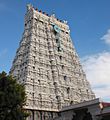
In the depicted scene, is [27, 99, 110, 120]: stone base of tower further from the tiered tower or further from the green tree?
the tiered tower

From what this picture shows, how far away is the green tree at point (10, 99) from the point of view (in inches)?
1592

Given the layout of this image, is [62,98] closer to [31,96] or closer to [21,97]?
[31,96]

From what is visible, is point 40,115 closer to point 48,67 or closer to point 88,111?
point 48,67

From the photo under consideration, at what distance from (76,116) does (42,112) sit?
21.0m

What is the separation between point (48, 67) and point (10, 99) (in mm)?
36171

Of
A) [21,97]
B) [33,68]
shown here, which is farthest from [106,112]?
[33,68]

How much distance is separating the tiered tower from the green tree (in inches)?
904

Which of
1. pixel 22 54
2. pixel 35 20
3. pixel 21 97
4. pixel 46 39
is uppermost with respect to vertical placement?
pixel 35 20

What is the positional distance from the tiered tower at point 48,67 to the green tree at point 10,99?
904 inches

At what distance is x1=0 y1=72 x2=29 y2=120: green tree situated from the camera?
40.4 metres

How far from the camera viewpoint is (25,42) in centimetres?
8069

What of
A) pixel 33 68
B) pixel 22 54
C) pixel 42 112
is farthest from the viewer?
pixel 22 54

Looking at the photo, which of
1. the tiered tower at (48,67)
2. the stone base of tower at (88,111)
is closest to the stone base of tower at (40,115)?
the tiered tower at (48,67)

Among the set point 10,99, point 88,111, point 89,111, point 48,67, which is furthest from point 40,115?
point 10,99
